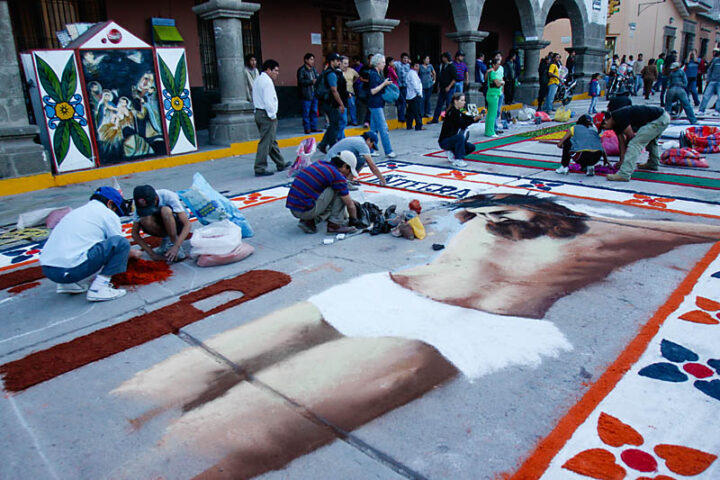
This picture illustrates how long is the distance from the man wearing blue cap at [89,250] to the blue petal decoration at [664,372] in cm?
354

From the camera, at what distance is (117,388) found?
2.83m

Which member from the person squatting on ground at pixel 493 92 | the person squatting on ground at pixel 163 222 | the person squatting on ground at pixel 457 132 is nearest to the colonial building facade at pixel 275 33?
the person squatting on ground at pixel 493 92

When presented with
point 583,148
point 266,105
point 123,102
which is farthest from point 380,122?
point 123,102

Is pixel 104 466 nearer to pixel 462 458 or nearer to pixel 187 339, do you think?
pixel 187 339

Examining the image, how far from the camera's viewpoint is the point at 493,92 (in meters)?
10.6

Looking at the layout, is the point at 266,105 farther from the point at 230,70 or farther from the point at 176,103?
the point at 230,70

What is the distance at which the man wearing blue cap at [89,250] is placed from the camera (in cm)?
375

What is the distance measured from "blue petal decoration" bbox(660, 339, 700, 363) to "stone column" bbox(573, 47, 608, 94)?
1880 centimetres

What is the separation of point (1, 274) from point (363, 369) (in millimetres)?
3568

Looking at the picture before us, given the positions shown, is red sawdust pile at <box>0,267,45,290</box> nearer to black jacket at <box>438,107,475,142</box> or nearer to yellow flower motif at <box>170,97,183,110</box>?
yellow flower motif at <box>170,97,183,110</box>

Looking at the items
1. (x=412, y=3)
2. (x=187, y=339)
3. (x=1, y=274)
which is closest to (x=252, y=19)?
(x=412, y=3)

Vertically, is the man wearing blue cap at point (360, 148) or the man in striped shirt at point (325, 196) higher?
the man wearing blue cap at point (360, 148)

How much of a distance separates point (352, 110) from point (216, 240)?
8.73 m

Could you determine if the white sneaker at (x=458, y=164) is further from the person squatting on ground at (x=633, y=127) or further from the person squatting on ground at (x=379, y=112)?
the person squatting on ground at (x=633, y=127)
